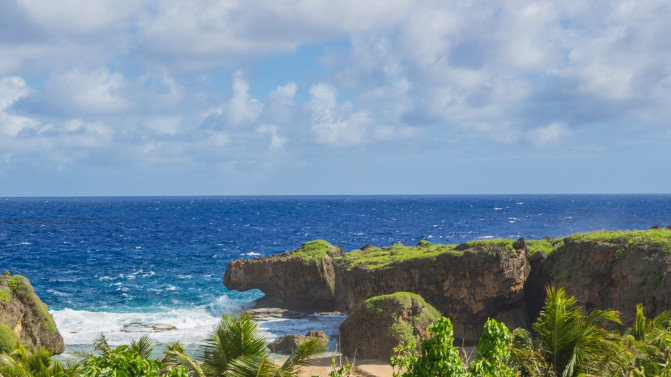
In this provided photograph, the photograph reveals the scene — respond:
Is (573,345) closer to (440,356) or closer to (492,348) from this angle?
(492,348)

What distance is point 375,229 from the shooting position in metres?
105

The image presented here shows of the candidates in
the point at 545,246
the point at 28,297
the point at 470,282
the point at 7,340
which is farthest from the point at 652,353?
the point at 28,297

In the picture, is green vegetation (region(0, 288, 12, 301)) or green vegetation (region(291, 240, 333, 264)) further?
green vegetation (region(291, 240, 333, 264))

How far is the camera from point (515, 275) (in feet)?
89.1

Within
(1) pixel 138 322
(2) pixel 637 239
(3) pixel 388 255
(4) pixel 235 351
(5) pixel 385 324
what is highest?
(2) pixel 637 239

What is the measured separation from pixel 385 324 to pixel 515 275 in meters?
6.33

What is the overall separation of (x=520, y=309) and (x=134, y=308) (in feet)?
85.4

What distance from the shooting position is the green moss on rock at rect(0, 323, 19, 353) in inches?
763

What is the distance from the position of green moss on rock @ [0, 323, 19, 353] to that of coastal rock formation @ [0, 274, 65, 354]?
6.82 ft

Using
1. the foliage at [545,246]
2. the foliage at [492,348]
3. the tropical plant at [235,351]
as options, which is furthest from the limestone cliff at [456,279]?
the foliage at [492,348]

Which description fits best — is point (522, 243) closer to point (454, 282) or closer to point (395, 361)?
point (454, 282)

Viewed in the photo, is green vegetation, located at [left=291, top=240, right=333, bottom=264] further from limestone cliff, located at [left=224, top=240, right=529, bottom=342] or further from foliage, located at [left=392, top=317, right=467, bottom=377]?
foliage, located at [left=392, top=317, right=467, bottom=377]

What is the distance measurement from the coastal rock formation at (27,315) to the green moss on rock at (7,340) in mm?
2078

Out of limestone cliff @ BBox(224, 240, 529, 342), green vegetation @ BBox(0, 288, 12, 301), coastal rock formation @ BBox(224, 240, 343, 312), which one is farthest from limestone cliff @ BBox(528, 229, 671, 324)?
green vegetation @ BBox(0, 288, 12, 301)
